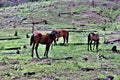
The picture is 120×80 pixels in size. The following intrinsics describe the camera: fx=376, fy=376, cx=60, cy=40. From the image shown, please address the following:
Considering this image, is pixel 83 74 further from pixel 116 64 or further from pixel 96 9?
pixel 96 9

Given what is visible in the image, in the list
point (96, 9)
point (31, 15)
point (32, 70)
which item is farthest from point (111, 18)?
point (32, 70)

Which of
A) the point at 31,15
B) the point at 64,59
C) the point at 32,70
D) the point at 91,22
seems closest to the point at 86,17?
the point at 91,22

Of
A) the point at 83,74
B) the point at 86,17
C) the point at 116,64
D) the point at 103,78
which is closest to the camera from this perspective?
the point at 103,78

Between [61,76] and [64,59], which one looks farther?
[64,59]

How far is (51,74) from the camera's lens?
22625 mm

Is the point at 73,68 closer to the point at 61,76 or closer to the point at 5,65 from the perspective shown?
the point at 61,76

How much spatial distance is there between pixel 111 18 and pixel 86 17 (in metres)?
7.32

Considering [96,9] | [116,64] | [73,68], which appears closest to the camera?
[73,68]

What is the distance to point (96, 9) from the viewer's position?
97.3 metres

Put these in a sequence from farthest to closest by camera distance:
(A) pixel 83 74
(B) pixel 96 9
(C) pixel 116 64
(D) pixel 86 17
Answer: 1. (B) pixel 96 9
2. (D) pixel 86 17
3. (C) pixel 116 64
4. (A) pixel 83 74

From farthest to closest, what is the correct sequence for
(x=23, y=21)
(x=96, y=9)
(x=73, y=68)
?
1. (x=96, y=9)
2. (x=23, y=21)
3. (x=73, y=68)

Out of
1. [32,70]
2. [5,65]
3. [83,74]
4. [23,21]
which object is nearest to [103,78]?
[83,74]

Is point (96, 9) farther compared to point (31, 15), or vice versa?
point (96, 9)

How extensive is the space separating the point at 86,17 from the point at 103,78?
Answer: 68.8 m
